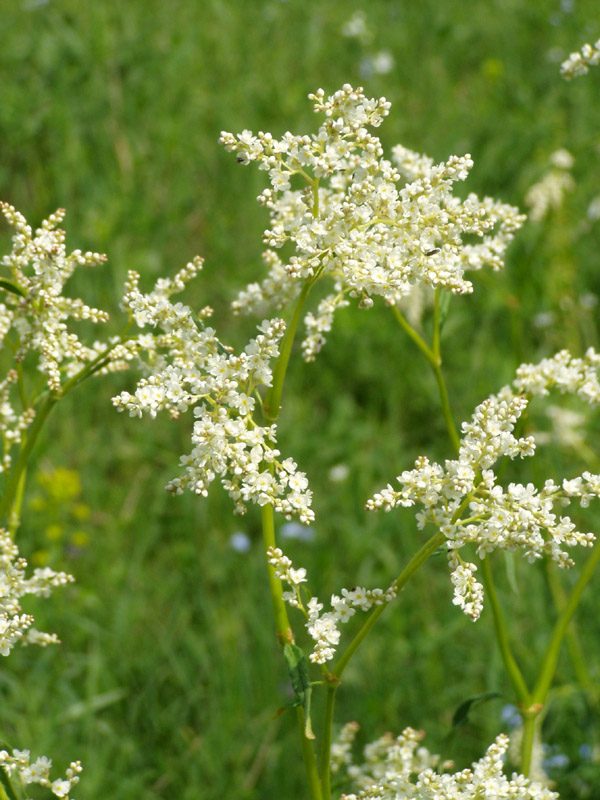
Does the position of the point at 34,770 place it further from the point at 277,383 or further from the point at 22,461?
the point at 277,383

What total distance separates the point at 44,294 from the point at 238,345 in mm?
3339

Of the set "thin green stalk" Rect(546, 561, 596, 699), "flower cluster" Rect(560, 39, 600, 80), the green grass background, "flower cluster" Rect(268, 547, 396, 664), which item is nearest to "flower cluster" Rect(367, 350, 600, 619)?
"flower cluster" Rect(268, 547, 396, 664)

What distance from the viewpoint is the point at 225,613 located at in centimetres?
441

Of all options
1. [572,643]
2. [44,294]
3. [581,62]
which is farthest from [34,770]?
[572,643]

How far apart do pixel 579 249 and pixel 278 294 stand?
4.14m

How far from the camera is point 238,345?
17.8 feet

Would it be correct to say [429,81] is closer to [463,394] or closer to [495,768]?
[463,394]

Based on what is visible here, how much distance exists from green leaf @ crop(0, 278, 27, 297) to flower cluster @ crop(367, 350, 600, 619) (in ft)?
2.99

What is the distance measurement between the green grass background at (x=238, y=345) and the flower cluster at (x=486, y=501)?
0.90 metres

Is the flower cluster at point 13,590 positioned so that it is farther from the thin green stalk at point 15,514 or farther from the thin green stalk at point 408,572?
the thin green stalk at point 408,572

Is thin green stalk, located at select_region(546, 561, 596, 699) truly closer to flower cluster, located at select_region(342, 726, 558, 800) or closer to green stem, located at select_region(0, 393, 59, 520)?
flower cluster, located at select_region(342, 726, 558, 800)

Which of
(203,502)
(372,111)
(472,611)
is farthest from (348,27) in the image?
(472,611)

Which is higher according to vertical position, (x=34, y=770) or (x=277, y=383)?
(x=277, y=383)

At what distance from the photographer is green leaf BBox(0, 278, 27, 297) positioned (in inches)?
81.8
